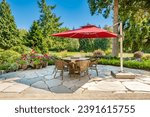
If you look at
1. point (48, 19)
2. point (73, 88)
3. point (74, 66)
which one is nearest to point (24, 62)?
point (74, 66)

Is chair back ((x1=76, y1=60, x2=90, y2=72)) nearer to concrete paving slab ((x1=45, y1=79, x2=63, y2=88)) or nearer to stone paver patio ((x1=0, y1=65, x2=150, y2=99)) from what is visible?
stone paver patio ((x1=0, y1=65, x2=150, y2=99))

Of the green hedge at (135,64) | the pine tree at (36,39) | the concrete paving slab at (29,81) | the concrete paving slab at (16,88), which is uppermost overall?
the pine tree at (36,39)

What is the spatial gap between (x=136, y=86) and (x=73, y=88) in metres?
2.38

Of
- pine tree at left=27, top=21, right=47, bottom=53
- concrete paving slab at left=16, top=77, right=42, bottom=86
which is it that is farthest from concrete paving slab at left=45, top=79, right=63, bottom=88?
pine tree at left=27, top=21, right=47, bottom=53

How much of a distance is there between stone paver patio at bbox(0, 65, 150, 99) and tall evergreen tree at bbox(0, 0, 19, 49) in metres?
24.8

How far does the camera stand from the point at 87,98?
598 centimetres

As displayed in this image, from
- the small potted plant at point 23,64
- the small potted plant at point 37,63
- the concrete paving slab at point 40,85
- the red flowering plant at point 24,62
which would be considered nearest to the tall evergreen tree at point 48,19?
the small potted plant at point 37,63

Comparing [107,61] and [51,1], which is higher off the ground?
[51,1]

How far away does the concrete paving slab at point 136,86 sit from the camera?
7.03 m

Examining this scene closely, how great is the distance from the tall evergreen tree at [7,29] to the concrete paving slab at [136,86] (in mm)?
27595

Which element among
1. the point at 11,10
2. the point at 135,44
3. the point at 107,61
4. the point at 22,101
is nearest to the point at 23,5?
the point at 11,10

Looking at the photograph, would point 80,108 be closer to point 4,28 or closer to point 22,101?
point 22,101

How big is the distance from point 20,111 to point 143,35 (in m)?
27.6

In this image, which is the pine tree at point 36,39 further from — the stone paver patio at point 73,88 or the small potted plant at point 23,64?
the stone paver patio at point 73,88
